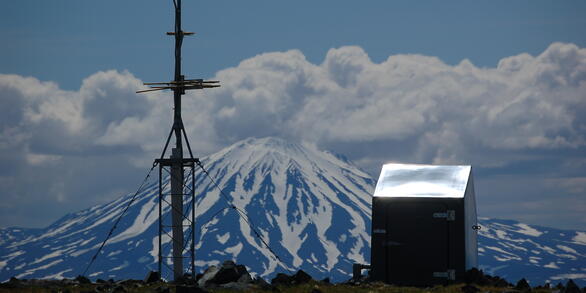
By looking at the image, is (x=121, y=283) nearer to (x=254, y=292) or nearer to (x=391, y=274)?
(x=254, y=292)

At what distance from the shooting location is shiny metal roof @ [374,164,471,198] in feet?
133

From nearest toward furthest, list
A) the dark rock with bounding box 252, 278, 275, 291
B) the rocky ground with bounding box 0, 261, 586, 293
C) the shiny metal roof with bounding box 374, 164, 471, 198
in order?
the rocky ground with bounding box 0, 261, 586, 293, the dark rock with bounding box 252, 278, 275, 291, the shiny metal roof with bounding box 374, 164, 471, 198

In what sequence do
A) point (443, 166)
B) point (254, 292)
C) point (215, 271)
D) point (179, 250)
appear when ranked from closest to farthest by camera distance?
point (254, 292) → point (215, 271) → point (443, 166) → point (179, 250)

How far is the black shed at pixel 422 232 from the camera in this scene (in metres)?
39.9

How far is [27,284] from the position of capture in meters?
40.8

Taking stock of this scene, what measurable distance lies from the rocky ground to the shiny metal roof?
3.50 m

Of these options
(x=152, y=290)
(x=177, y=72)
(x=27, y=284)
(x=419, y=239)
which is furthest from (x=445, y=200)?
(x=177, y=72)

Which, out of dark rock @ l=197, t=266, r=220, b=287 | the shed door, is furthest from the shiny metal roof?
dark rock @ l=197, t=266, r=220, b=287

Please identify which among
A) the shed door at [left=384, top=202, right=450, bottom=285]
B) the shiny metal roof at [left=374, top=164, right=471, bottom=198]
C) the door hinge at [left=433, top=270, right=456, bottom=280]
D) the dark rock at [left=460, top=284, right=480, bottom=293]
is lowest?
the dark rock at [left=460, top=284, right=480, bottom=293]

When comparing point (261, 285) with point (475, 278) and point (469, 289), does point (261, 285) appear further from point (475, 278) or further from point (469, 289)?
point (475, 278)

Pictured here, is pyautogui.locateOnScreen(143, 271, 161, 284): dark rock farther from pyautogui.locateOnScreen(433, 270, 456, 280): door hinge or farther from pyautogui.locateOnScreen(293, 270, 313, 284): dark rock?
pyautogui.locateOnScreen(433, 270, 456, 280): door hinge

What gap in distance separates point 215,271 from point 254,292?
Result: 428 centimetres

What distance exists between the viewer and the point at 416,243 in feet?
132

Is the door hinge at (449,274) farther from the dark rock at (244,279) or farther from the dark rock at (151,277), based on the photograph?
the dark rock at (151,277)
